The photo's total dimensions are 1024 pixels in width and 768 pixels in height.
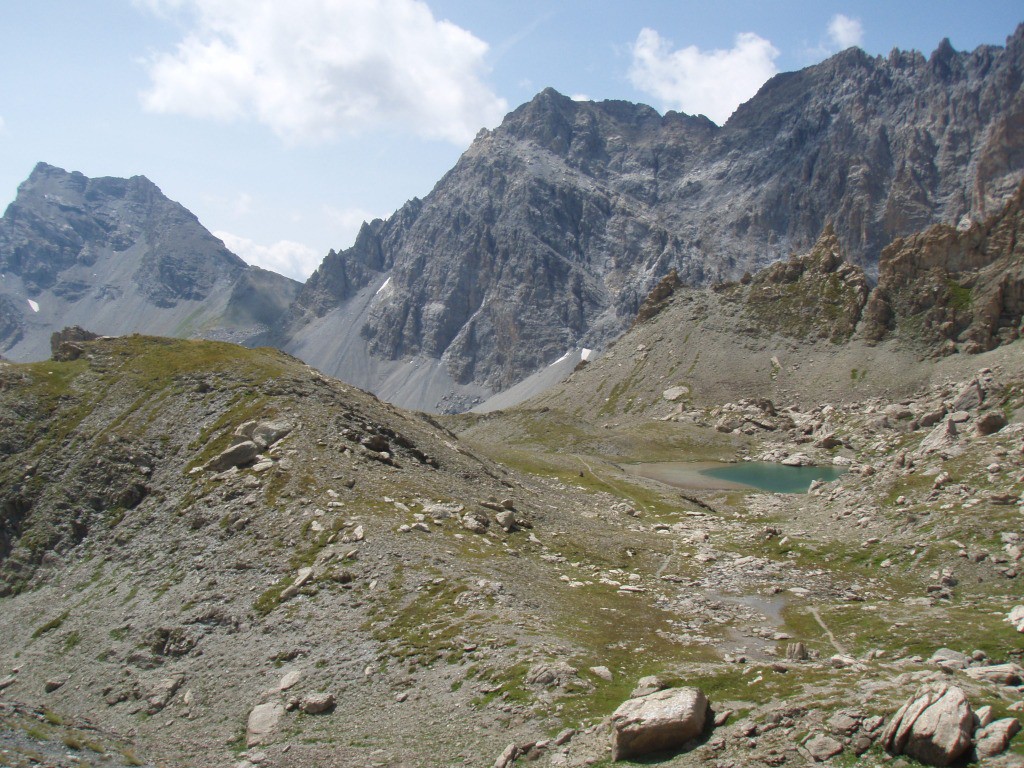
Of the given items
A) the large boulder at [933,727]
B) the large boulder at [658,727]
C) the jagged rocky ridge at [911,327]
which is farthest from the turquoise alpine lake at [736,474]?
the large boulder at [933,727]

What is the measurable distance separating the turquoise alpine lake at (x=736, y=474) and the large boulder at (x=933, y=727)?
9568 cm

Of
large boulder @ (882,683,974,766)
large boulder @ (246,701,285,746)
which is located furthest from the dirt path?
large boulder @ (246,701,285,746)

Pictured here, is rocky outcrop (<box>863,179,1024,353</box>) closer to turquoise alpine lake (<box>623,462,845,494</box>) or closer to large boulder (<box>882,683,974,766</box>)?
turquoise alpine lake (<box>623,462,845,494</box>)

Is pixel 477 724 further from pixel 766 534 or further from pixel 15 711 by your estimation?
pixel 766 534

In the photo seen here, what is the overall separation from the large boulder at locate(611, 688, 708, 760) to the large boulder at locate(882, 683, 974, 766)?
451 cm

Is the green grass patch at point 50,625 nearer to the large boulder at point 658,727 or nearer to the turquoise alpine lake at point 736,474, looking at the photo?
the large boulder at point 658,727

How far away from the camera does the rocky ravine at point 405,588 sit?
2228cm

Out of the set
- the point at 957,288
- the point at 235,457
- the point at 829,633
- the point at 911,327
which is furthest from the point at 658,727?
the point at 957,288

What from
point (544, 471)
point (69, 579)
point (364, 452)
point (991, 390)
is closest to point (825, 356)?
point (991, 390)

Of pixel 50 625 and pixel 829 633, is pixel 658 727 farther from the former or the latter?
pixel 50 625

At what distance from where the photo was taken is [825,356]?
189875 mm

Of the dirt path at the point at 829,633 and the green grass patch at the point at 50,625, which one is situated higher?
the dirt path at the point at 829,633

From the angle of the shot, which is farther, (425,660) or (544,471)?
(544,471)

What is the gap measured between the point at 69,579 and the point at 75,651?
31.7 ft
